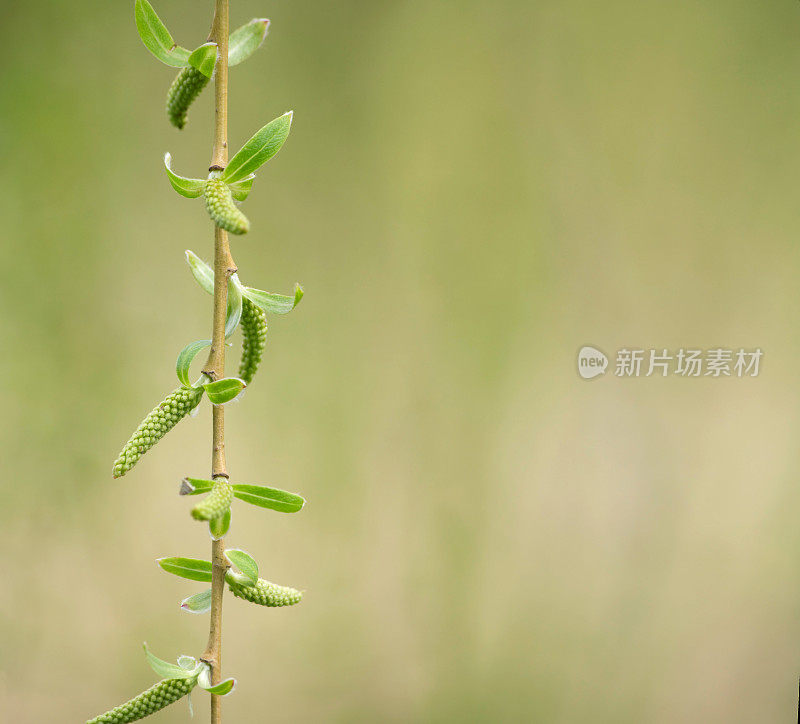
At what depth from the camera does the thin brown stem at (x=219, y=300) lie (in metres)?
0.28

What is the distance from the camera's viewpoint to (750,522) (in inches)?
36.7

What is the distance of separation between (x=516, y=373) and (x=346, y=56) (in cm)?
48

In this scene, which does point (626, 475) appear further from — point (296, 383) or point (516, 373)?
point (296, 383)

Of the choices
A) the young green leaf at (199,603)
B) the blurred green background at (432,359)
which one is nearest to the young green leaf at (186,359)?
the young green leaf at (199,603)

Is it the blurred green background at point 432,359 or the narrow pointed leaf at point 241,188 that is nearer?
the narrow pointed leaf at point 241,188

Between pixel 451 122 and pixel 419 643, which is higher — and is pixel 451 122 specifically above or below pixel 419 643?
above

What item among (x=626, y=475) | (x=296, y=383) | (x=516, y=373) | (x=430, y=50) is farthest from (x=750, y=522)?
(x=430, y=50)

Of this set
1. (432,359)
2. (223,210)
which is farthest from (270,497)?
(432,359)

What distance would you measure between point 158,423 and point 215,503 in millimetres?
57

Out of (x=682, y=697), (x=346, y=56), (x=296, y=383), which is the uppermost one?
(x=346, y=56)

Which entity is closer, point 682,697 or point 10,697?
point 10,697

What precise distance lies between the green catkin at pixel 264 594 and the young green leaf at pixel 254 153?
0.60 feet

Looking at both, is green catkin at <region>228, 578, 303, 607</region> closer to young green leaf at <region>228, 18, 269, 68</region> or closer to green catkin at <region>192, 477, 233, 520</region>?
green catkin at <region>192, 477, 233, 520</region>

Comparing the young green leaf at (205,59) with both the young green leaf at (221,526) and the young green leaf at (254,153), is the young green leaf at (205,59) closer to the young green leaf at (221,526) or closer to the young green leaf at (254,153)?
the young green leaf at (254,153)
